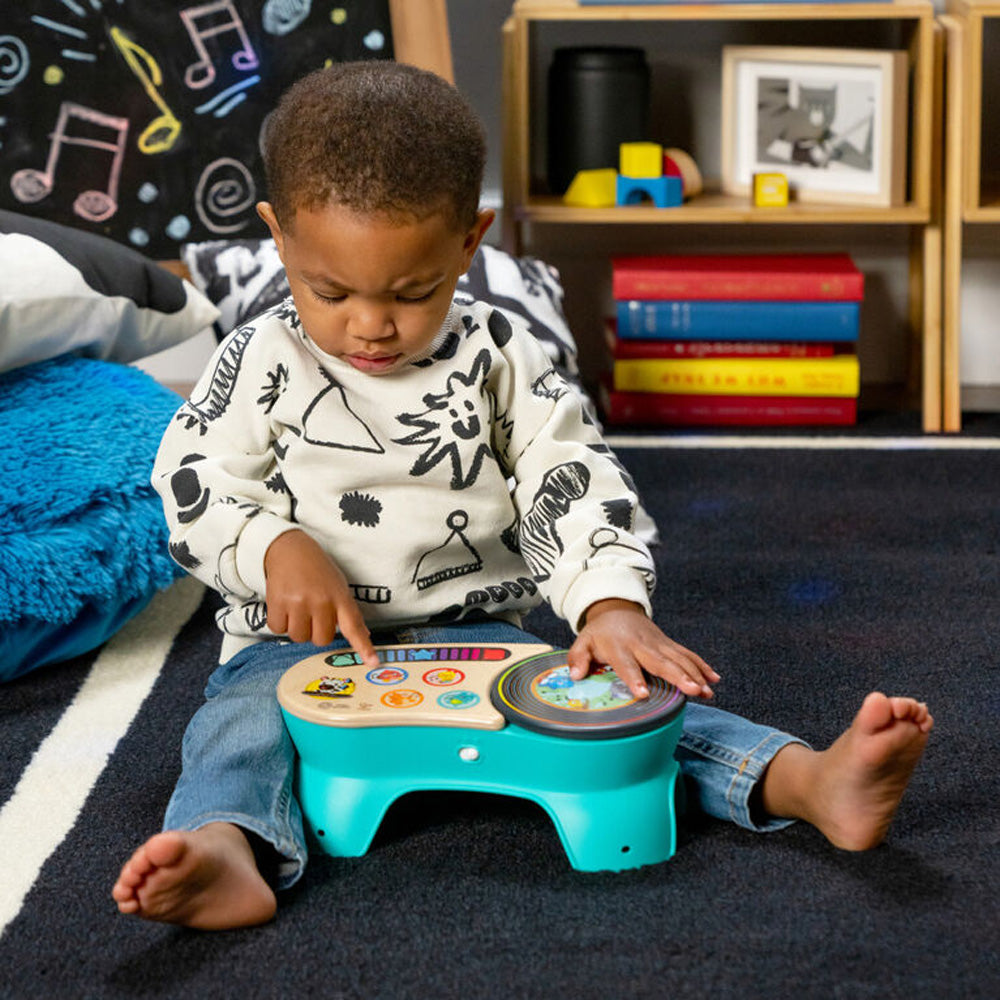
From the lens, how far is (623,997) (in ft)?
2.37

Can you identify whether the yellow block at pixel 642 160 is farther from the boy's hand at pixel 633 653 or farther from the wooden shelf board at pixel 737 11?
the boy's hand at pixel 633 653

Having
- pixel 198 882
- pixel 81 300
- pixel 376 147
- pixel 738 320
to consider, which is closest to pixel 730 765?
pixel 198 882

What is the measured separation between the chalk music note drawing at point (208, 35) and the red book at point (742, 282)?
0.60 meters

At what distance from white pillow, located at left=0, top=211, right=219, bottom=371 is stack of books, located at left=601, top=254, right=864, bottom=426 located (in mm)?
702

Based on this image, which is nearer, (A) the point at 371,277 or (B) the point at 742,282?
(A) the point at 371,277

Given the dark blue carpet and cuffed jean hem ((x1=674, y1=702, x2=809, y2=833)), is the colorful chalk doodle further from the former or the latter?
cuffed jean hem ((x1=674, y1=702, x2=809, y2=833))

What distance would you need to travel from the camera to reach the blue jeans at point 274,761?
0.83 metres

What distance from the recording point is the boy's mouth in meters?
0.91

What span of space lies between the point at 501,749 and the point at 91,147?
1307 millimetres

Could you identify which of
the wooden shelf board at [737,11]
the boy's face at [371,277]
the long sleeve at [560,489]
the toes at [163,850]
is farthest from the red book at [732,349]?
the toes at [163,850]

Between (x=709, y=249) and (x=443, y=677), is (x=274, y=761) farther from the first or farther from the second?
(x=709, y=249)

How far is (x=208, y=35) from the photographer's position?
1829 millimetres

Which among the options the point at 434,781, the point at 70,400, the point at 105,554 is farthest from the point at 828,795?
the point at 70,400

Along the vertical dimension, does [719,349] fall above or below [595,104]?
below
